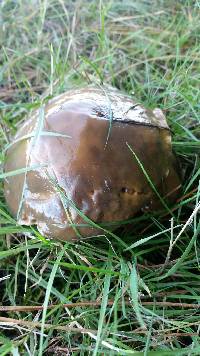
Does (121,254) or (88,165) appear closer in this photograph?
(88,165)

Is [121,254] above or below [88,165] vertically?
below

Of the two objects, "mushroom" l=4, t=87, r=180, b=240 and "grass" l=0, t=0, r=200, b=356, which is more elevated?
"mushroom" l=4, t=87, r=180, b=240

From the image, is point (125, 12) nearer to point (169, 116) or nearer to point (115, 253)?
point (169, 116)

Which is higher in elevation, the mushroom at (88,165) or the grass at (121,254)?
the mushroom at (88,165)
